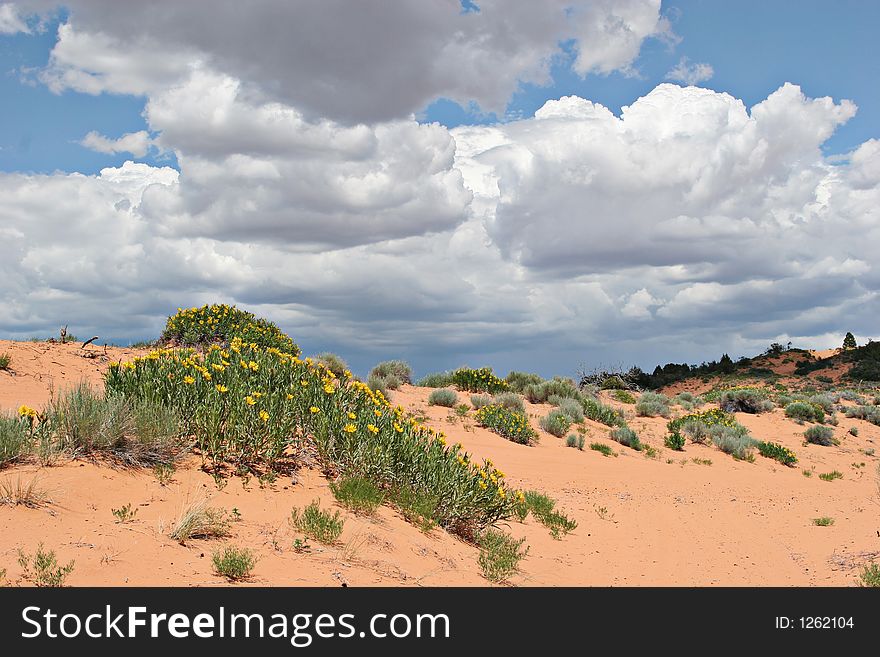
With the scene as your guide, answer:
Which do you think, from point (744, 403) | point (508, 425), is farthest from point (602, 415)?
point (744, 403)

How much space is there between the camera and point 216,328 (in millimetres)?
16688

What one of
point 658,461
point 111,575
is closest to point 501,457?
point 658,461

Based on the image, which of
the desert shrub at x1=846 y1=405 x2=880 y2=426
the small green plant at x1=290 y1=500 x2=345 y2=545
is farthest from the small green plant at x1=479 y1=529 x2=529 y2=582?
the desert shrub at x1=846 y1=405 x2=880 y2=426

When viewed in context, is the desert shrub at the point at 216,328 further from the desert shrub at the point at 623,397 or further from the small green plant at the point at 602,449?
the desert shrub at the point at 623,397

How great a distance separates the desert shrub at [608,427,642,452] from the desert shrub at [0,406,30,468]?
16.7 metres

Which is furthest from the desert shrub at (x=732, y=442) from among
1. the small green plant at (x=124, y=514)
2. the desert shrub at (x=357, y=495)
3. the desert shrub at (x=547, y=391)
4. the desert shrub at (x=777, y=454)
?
the small green plant at (x=124, y=514)

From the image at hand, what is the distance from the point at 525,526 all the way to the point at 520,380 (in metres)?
18.2

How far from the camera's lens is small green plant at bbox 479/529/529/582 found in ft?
23.6

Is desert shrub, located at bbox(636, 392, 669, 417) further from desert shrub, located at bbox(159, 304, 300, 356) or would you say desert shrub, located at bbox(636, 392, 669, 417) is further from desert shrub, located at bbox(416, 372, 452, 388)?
desert shrub, located at bbox(159, 304, 300, 356)

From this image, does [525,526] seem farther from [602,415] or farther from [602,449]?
[602,415]
